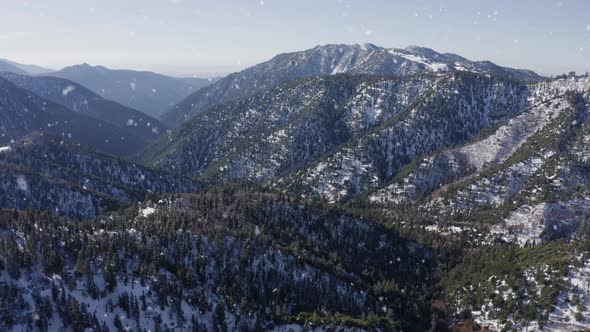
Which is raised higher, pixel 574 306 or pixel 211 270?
pixel 211 270

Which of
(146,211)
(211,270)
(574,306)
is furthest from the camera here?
(146,211)

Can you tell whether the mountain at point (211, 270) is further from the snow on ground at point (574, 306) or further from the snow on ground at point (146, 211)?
the snow on ground at point (574, 306)

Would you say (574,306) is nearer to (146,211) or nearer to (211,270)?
(211,270)

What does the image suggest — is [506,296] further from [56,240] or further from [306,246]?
[56,240]

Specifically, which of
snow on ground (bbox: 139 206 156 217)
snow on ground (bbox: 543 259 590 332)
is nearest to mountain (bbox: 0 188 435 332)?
snow on ground (bbox: 139 206 156 217)

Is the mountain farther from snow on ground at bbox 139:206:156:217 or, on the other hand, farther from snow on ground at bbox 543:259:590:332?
snow on ground at bbox 543:259:590:332

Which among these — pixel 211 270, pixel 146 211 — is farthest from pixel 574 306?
pixel 146 211

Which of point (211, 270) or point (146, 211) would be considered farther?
point (146, 211)

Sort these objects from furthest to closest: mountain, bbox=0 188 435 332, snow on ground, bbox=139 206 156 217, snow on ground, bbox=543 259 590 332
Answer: snow on ground, bbox=139 206 156 217, snow on ground, bbox=543 259 590 332, mountain, bbox=0 188 435 332

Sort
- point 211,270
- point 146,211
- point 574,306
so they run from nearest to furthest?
point 574,306 → point 211,270 → point 146,211

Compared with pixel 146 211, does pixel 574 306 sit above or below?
below

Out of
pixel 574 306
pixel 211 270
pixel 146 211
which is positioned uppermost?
pixel 146 211

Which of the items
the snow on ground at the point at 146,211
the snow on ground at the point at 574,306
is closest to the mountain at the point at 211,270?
the snow on ground at the point at 146,211
